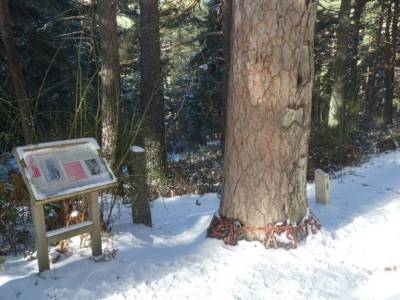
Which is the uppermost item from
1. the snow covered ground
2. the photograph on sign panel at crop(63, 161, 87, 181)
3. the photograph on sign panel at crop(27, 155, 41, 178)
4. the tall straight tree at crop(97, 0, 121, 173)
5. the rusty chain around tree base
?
the tall straight tree at crop(97, 0, 121, 173)

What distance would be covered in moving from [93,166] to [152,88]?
5110 mm

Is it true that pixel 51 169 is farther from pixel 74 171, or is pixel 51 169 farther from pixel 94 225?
pixel 94 225

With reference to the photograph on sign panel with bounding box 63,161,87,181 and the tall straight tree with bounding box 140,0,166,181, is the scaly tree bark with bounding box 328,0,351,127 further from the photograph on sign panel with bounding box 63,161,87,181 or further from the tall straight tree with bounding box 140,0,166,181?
the photograph on sign panel with bounding box 63,161,87,181

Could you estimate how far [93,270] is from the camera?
10.7ft

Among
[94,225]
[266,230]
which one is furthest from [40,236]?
[266,230]

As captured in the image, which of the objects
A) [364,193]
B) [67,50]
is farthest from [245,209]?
[67,50]

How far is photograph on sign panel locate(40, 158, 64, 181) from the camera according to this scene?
3176mm

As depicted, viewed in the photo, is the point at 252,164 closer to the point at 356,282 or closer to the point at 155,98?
the point at 356,282

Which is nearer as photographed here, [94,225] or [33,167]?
[33,167]

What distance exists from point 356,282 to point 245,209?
1.13 metres

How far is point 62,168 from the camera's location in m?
3.28

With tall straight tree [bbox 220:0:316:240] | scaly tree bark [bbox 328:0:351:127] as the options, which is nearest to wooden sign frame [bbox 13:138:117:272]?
tall straight tree [bbox 220:0:316:240]

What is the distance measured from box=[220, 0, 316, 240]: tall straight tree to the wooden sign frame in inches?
49.6

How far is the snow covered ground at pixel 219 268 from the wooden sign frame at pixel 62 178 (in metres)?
0.27
